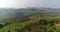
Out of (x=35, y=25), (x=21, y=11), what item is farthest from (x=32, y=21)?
(x=21, y=11)

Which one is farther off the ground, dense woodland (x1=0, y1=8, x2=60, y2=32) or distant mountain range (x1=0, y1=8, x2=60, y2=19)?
distant mountain range (x1=0, y1=8, x2=60, y2=19)

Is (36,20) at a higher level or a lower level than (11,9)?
lower

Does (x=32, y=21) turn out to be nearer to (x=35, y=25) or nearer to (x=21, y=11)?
(x=35, y=25)

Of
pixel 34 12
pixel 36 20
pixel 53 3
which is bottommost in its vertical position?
pixel 36 20

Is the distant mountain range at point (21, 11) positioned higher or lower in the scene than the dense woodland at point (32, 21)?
higher

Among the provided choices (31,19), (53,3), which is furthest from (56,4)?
(31,19)

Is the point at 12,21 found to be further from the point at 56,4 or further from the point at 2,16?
the point at 56,4

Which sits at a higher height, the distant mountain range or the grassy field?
the distant mountain range

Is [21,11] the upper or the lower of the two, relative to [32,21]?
upper

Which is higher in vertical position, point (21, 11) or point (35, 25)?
point (21, 11)

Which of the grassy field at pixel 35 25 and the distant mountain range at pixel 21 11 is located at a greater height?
the distant mountain range at pixel 21 11
